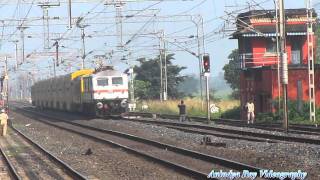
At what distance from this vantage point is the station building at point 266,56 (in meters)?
39.6

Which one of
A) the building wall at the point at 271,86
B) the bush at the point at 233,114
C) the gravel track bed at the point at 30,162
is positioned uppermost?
the building wall at the point at 271,86

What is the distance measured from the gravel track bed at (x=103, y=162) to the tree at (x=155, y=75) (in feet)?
157

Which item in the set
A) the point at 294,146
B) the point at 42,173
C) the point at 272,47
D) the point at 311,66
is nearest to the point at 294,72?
the point at 311,66

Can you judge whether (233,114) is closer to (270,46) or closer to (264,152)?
(270,46)

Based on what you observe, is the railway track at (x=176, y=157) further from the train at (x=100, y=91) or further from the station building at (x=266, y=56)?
the station building at (x=266, y=56)

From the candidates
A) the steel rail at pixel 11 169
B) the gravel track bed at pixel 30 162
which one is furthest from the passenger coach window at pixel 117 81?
the steel rail at pixel 11 169

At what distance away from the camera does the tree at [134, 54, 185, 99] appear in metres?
75.4

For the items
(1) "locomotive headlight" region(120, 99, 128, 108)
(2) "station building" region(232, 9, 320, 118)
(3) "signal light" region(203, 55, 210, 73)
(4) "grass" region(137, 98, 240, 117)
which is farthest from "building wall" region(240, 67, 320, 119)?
(1) "locomotive headlight" region(120, 99, 128, 108)

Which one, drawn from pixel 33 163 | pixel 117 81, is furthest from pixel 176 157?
pixel 117 81

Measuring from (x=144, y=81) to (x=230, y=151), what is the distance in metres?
57.2

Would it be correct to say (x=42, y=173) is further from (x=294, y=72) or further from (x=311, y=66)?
(x=294, y=72)

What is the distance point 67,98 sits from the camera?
162 feet

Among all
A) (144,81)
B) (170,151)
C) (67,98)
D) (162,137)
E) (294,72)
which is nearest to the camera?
(170,151)

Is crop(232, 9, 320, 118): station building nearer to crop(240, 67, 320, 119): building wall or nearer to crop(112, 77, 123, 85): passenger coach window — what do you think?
crop(240, 67, 320, 119): building wall
